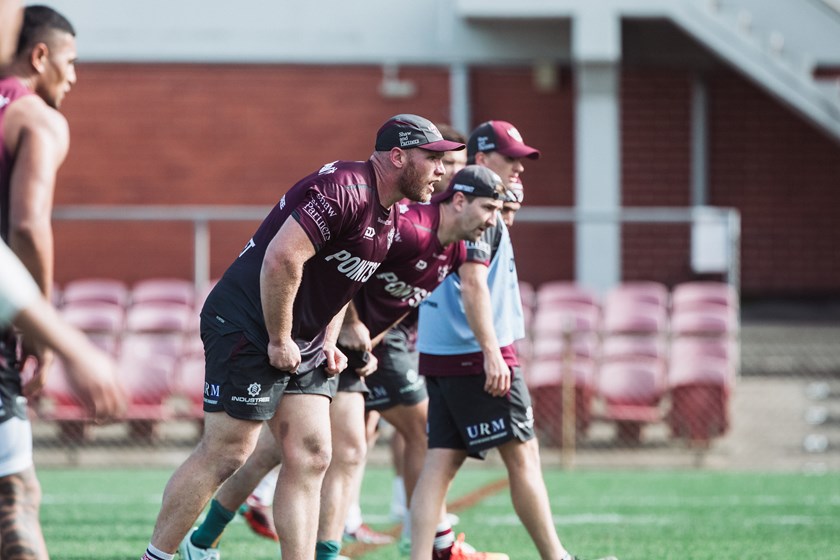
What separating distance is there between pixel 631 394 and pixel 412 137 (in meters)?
7.68

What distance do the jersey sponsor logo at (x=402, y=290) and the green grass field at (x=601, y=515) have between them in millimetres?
1807

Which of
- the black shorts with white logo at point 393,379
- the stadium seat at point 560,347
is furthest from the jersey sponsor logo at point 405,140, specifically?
the stadium seat at point 560,347

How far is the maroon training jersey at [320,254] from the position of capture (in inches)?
194

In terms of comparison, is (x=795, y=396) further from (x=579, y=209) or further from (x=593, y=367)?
(x=579, y=209)

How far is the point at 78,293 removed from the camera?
48.3ft

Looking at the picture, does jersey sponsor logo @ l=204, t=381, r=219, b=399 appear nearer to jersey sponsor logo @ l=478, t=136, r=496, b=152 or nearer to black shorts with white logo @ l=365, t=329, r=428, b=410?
black shorts with white logo @ l=365, t=329, r=428, b=410

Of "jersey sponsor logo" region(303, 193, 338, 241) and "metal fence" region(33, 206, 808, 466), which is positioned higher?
"jersey sponsor logo" region(303, 193, 338, 241)

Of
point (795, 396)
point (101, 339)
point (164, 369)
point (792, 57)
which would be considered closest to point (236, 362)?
point (164, 369)

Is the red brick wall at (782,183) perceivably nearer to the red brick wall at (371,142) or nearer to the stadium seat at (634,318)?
the red brick wall at (371,142)

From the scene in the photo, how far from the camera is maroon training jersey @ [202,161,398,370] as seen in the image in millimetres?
4918

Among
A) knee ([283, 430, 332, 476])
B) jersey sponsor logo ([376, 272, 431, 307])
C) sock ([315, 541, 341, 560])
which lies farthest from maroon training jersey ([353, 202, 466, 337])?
sock ([315, 541, 341, 560])

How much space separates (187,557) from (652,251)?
40.9 ft

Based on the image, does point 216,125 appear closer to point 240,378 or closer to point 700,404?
point 700,404

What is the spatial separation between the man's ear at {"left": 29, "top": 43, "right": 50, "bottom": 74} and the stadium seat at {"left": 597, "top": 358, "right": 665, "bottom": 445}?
8462mm
